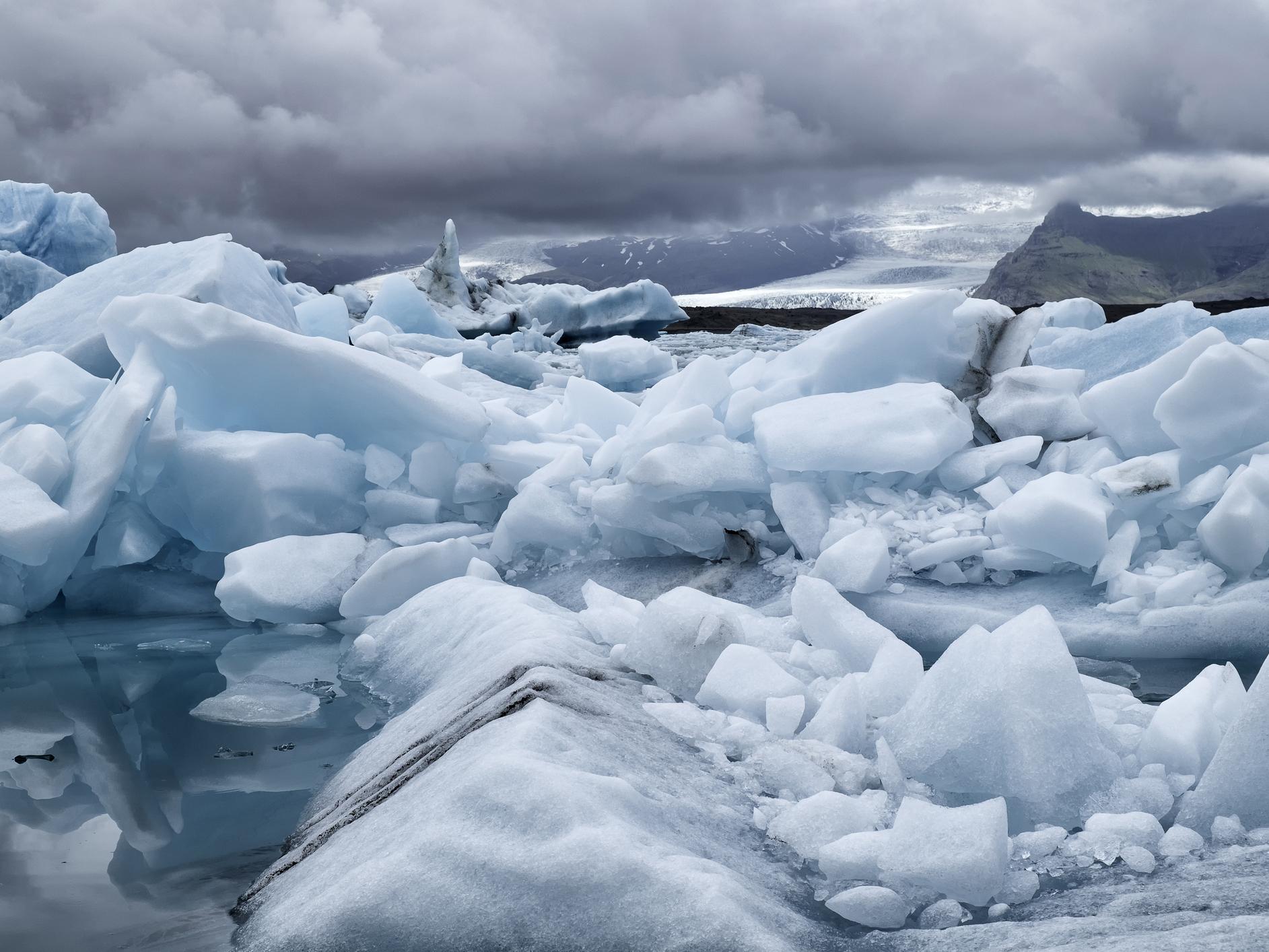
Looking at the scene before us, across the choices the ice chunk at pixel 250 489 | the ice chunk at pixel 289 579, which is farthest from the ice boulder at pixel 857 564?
the ice chunk at pixel 250 489

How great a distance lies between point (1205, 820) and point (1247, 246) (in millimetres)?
200396

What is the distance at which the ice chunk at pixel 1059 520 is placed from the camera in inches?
136

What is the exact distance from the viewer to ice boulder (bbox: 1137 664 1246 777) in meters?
2.09

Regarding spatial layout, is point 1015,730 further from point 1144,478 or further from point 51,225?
point 51,225

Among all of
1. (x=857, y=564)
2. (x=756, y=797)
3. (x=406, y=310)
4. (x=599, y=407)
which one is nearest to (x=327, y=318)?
(x=599, y=407)

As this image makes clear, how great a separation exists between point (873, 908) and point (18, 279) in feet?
46.7

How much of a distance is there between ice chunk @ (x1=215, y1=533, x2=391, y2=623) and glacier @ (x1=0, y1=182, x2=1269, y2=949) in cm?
2

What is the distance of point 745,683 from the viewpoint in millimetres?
2404

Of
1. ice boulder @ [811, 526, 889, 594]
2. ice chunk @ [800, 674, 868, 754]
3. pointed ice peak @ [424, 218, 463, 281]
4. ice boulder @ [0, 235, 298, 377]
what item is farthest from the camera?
pointed ice peak @ [424, 218, 463, 281]

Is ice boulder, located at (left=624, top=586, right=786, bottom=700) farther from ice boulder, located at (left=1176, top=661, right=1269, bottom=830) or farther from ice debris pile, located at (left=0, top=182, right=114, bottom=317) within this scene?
ice debris pile, located at (left=0, top=182, right=114, bottom=317)

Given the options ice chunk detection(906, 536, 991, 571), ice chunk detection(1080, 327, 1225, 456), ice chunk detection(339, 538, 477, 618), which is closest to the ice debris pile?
ice chunk detection(339, 538, 477, 618)

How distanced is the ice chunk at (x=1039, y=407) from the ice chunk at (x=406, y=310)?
12935 mm

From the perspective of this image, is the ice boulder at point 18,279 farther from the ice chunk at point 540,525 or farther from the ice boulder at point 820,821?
the ice boulder at point 820,821

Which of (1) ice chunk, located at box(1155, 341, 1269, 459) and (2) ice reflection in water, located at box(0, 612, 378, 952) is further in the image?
(1) ice chunk, located at box(1155, 341, 1269, 459)
